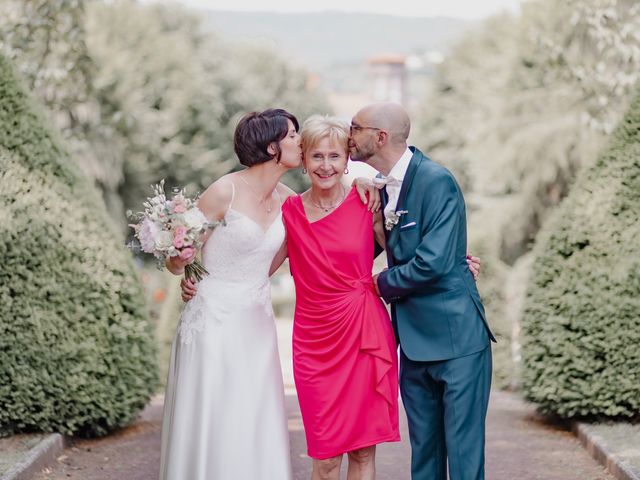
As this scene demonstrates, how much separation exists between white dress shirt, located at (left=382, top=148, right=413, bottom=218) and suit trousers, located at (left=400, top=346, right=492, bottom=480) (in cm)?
72

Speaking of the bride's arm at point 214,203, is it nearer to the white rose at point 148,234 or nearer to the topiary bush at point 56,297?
the white rose at point 148,234

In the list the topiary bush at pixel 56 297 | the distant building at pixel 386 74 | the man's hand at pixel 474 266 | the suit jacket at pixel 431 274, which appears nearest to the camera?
the suit jacket at pixel 431 274

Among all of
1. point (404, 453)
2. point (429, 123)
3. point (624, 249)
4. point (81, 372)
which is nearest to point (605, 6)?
point (624, 249)

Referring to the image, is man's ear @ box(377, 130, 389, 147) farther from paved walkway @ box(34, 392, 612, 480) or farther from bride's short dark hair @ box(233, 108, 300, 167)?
paved walkway @ box(34, 392, 612, 480)

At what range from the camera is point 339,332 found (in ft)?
15.7

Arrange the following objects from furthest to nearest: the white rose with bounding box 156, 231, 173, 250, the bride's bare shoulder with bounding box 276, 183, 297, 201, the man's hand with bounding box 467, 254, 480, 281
Answer: the bride's bare shoulder with bounding box 276, 183, 297, 201 → the man's hand with bounding box 467, 254, 480, 281 → the white rose with bounding box 156, 231, 173, 250

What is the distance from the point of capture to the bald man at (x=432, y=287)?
4.67 metres

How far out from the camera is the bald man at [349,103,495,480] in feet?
15.3

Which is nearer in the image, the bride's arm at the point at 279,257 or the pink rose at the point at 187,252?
the pink rose at the point at 187,252

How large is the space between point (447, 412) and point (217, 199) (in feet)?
4.96

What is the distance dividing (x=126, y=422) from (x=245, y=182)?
10.1ft

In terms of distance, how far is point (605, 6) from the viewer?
13.3 m

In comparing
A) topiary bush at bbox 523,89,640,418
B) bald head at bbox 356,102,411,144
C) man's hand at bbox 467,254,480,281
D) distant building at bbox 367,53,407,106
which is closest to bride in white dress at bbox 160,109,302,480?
bald head at bbox 356,102,411,144

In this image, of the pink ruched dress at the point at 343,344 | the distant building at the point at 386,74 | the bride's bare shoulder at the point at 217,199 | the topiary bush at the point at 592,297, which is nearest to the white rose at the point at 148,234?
the bride's bare shoulder at the point at 217,199
